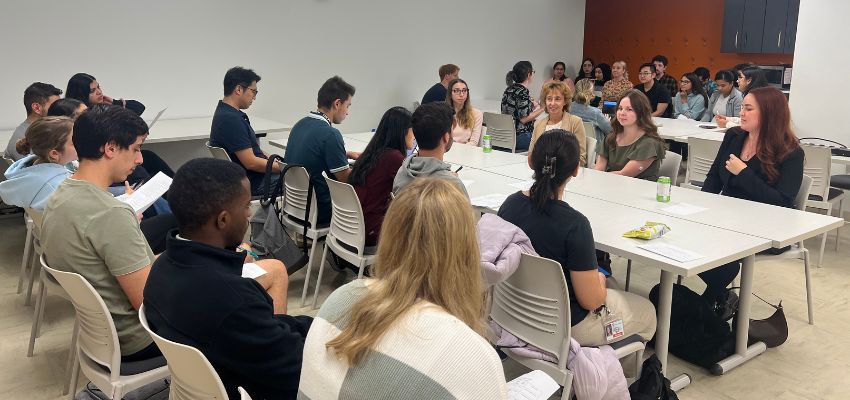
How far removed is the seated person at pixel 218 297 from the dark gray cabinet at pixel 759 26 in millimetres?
9227

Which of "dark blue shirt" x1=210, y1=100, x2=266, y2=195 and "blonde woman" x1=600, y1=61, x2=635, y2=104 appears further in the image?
"blonde woman" x1=600, y1=61, x2=635, y2=104

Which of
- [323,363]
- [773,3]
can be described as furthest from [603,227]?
[773,3]

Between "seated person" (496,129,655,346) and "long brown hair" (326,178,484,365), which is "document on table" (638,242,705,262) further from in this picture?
"long brown hair" (326,178,484,365)

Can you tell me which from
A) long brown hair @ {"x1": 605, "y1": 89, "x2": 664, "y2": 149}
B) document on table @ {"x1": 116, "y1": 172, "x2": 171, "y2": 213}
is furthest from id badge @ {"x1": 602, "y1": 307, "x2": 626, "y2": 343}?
long brown hair @ {"x1": 605, "y1": 89, "x2": 664, "y2": 149}

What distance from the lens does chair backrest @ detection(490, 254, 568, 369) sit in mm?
2338

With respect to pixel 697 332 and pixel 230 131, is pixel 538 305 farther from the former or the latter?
pixel 230 131

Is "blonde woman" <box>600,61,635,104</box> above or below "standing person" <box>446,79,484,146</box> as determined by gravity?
above

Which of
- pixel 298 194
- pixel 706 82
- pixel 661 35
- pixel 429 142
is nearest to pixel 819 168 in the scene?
pixel 429 142

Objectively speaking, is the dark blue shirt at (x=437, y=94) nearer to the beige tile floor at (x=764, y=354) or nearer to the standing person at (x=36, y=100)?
the beige tile floor at (x=764, y=354)

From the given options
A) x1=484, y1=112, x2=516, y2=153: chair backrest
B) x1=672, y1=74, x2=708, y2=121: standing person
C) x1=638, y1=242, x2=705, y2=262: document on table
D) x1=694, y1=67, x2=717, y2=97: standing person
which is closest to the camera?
x1=638, y1=242, x2=705, y2=262: document on table

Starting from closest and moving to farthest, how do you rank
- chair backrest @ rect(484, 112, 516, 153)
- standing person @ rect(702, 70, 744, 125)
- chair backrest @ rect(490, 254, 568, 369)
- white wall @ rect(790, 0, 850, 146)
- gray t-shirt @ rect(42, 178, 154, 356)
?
gray t-shirt @ rect(42, 178, 154, 356) → chair backrest @ rect(490, 254, 568, 369) → white wall @ rect(790, 0, 850, 146) → chair backrest @ rect(484, 112, 516, 153) → standing person @ rect(702, 70, 744, 125)

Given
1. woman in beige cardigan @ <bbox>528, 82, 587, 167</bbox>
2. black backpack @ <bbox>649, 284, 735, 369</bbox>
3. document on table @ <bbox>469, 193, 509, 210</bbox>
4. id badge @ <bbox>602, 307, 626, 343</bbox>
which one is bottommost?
black backpack @ <bbox>649, 284, 735, 369</bbox>

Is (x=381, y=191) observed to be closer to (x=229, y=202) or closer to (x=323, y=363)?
(x=229, y=202)

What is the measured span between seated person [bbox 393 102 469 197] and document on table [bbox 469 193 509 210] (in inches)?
8.7
